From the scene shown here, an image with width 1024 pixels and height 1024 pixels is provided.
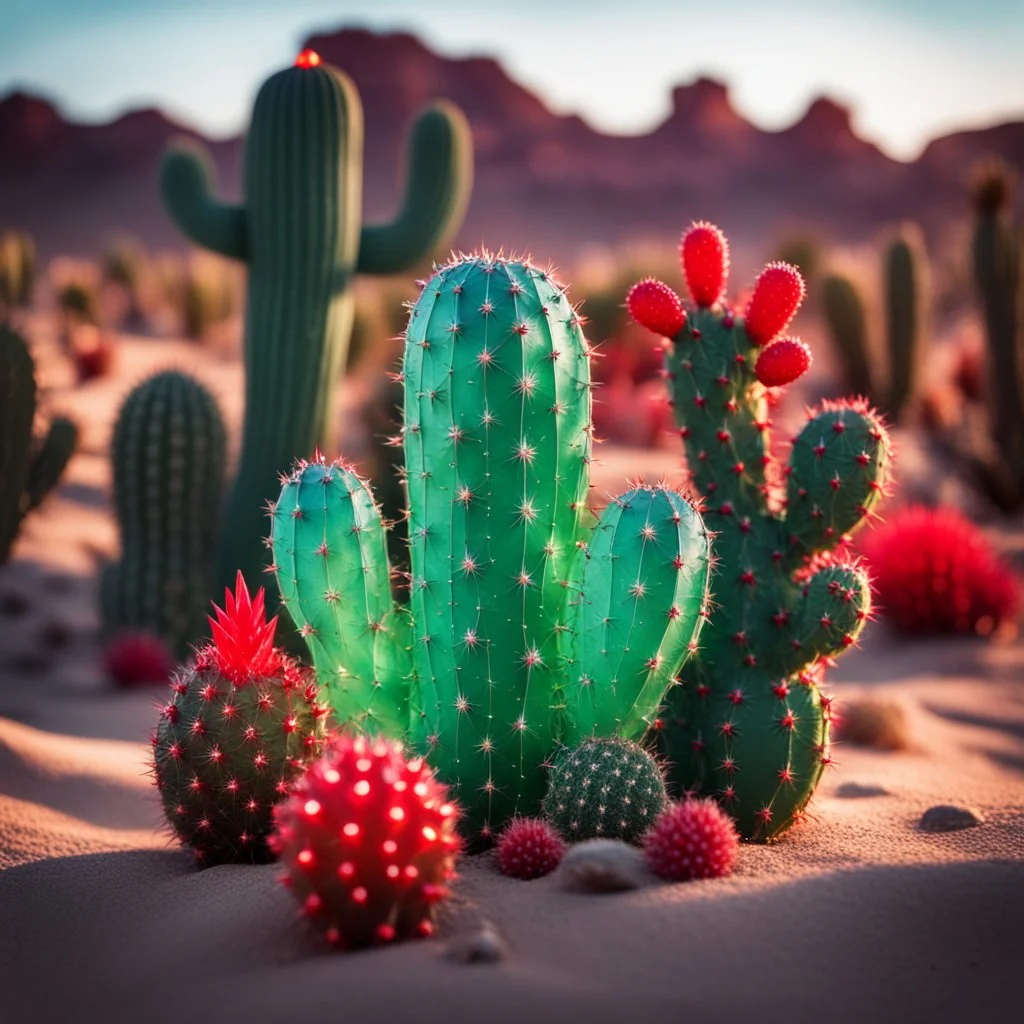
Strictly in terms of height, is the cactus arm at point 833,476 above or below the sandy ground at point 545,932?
above

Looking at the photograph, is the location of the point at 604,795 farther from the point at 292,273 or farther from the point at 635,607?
the point at 292,273

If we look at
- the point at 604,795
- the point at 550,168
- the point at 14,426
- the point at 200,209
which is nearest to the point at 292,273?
the point at 200,209

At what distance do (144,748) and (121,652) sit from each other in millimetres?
1616

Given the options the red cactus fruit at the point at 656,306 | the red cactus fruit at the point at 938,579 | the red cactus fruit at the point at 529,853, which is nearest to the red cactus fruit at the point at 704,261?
the red cactus fruit at the point at 656,306

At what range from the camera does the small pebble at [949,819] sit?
4.92m

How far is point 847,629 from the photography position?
4.71 meters

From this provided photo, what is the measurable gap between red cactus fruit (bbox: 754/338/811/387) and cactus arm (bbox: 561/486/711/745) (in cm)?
77

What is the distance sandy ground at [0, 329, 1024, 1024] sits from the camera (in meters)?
3.08

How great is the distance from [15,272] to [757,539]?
17.6 meters

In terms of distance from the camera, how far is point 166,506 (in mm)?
8898

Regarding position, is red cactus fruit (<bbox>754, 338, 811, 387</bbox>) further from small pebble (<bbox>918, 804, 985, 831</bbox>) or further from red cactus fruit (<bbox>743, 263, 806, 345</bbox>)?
small pebble (<bbox>918, 804, 985, 831</bbox>)

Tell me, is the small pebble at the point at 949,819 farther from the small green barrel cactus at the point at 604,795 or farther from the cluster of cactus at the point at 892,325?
the cluster of cactus at the point at 892,325

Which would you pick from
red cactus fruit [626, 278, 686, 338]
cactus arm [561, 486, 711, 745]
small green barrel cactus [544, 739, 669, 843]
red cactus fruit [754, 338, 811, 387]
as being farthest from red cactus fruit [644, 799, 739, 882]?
red cactus fruit [626, 278, 686, 338]

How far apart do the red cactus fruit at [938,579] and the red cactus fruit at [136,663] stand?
5.33 metres
